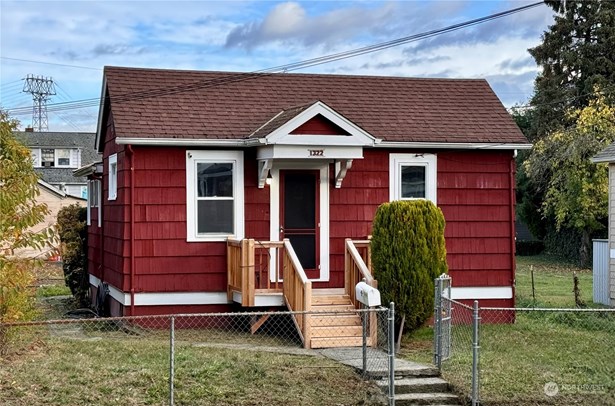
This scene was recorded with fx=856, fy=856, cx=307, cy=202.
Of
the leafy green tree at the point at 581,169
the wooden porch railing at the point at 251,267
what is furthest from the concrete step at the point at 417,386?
the leafy green tree at the point at 581,169

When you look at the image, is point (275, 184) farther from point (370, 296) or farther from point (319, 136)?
point (370, 296)

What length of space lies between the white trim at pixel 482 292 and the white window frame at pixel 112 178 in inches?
263

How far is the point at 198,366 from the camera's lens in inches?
413

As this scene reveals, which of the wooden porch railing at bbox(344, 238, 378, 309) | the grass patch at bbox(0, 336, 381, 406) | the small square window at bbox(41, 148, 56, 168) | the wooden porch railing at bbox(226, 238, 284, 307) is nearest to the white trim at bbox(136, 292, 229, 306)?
the wooden porch railing at bbox(226, 238, 284, 307)

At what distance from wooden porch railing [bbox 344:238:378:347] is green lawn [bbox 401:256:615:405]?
1.17m

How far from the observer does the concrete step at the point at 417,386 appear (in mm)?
10258

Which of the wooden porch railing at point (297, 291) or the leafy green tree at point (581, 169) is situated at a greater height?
the leafy green tree at point (581, 169)

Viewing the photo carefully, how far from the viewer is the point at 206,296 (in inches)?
594

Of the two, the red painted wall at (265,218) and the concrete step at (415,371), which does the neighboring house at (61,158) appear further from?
the concrete step at (415,371)

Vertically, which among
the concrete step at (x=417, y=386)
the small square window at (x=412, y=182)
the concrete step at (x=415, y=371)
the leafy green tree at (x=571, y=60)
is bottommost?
the concrete step at (x=417, y=386)

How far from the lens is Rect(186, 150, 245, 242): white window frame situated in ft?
49.2

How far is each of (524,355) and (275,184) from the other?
543 cm

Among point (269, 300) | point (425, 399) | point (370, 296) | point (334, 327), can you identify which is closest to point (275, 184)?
point (269, 300)

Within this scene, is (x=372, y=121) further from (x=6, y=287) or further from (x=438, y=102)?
(x=6, y=287)
